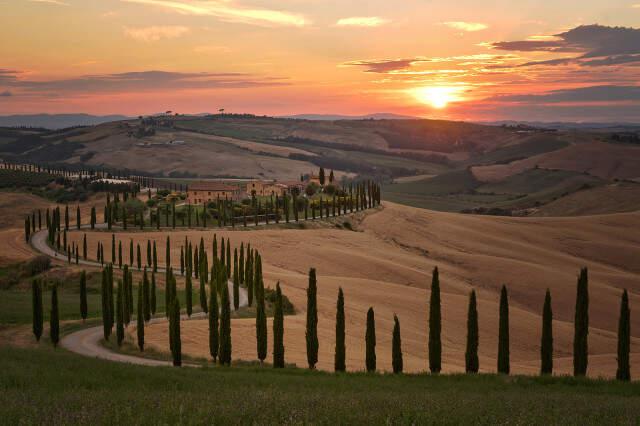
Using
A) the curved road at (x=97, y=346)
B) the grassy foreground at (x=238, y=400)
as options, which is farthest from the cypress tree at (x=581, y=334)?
the curved road at (x=97, y=346)

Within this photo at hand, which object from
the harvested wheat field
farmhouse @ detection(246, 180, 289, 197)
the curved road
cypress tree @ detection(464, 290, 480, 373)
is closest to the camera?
cypress tree @ detection(464, 290, 480, 373)

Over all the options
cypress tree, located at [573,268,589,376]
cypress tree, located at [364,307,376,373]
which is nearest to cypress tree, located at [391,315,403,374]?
cypress tree, located at [364,307,376,373]

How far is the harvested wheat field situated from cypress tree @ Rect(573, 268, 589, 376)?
4270mm

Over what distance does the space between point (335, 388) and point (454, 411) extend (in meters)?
9.46

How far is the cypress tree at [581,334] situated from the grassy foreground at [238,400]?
17.9 feet

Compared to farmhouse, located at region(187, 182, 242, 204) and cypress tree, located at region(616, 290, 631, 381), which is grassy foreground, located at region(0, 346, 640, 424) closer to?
cypress tree, located at region(616, 290, 631, 381)

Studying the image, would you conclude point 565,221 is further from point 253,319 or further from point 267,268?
point 253,319

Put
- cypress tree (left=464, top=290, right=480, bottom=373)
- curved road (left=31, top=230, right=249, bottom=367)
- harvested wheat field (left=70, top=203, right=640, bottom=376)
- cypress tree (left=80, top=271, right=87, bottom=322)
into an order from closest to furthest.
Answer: cypress tree (left=464, top=290, right=480, bottom=373) → curved road (left=31, top=230, right=249, bottom=367) → harvested wheat field (left=70, top=203, right=640, bottom=376) → cypress tree (left=80, top=271, right=87, bottom=322)

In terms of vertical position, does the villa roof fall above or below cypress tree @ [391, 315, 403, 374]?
below

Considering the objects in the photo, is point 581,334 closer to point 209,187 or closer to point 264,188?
point 209,187

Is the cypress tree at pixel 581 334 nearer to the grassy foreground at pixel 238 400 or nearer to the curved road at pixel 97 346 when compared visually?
the grassy foreground at pixel 238 400

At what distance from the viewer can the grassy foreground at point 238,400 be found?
684 inches

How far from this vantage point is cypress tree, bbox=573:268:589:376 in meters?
38.0

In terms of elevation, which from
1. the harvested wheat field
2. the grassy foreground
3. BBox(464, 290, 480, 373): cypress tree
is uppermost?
the grassy foreground
